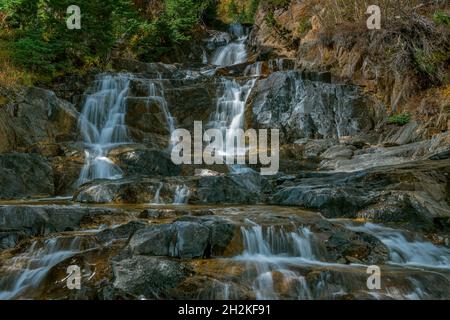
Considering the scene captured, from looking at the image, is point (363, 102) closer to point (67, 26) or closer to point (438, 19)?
point (438, 19)

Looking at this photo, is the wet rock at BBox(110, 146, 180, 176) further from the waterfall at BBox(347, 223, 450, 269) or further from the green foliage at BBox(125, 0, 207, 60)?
the green foliage at BBox(125, 0, 207, 60)

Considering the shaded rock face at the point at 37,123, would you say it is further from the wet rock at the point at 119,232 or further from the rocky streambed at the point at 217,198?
the wet rock at the point at 119,232

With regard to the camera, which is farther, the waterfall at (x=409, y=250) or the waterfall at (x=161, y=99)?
the waterfall at (x=161, y=99)

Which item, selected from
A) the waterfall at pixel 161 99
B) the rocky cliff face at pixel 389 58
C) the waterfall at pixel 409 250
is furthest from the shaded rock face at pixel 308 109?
the waterfall at pixel 409 250

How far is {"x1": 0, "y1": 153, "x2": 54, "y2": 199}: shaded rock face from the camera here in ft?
33.7

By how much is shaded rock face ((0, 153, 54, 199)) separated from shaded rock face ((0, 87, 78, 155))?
1.06 meters

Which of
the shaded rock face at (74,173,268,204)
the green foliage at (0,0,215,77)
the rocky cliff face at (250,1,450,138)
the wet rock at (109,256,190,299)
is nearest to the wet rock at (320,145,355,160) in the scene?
the rocky cliff face at (250,1,450,138)

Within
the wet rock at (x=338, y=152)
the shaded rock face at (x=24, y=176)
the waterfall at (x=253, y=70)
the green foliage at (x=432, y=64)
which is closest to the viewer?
the shaded rock face at (x=24, y=176)

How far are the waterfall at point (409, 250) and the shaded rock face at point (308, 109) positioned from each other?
351 inches

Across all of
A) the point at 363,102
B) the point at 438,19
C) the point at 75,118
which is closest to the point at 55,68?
the point at 75,118

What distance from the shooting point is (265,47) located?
24469mm

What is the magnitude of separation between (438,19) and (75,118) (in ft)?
40.5

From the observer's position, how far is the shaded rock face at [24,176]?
10.3m

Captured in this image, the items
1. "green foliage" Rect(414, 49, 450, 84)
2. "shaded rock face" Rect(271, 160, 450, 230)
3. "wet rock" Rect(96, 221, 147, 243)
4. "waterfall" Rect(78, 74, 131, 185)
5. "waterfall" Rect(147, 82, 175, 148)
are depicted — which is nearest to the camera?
"wet rock" Rect(96, 221, 147, 243)
